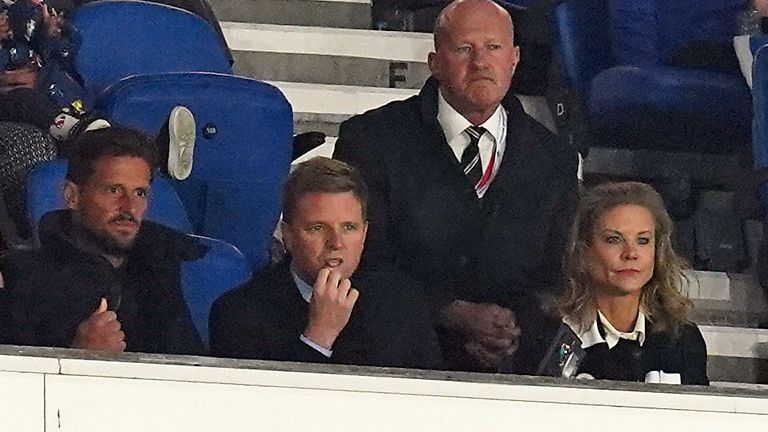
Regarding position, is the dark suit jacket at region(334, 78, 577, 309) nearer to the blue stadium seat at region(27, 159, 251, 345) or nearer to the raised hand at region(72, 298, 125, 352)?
the blue stadium seat at region(27, 159, 251, 345)

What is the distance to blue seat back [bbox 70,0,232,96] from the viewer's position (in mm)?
1999

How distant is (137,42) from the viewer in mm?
2016

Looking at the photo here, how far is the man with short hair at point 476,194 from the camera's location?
2014mm

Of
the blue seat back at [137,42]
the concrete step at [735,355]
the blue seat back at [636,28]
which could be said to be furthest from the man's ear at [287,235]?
the concrete step at [735,355]

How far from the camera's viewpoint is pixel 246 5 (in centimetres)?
205

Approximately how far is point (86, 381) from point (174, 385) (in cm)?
11

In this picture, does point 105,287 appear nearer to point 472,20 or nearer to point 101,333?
point 101,333

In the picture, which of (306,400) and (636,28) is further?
(636,28)

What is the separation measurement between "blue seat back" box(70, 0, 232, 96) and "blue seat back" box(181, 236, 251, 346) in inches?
9.5

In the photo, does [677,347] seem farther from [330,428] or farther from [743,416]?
[330,428]

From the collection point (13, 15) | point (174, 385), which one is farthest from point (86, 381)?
point (13, 15)

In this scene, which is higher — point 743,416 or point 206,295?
point 206,295

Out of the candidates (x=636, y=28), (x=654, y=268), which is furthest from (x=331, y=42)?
(x=654, y=268)

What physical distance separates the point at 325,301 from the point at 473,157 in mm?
274
